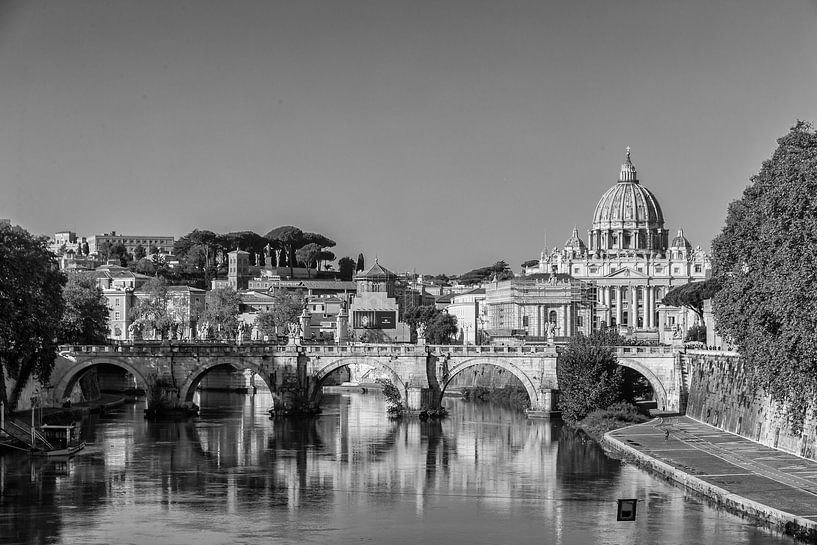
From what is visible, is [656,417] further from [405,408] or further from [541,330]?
[541,330]

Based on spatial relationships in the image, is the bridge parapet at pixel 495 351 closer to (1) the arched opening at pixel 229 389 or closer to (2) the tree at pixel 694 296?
(1) the arched opening at pixel 229 389

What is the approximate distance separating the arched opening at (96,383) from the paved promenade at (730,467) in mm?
26366

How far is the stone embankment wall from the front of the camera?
48053 mm

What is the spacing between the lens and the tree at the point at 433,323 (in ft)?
413

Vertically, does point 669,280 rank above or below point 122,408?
above

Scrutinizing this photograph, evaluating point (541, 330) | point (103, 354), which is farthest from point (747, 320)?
point (541, 330)

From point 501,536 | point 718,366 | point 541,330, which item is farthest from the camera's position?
point 541,330

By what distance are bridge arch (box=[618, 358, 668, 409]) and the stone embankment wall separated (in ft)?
6.34

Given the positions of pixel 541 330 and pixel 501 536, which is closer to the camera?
pixel 501 536

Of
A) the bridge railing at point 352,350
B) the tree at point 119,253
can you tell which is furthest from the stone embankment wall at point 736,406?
the tree at point 119,253

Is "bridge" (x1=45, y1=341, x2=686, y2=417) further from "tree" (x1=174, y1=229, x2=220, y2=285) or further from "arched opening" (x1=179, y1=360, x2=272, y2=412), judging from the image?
"tree" (x1=174, y1=229, x2=220, y2=285)

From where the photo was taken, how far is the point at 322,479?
161 feet

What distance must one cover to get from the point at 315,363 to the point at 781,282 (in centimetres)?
3257

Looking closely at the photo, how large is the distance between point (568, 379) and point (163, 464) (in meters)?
22.0
